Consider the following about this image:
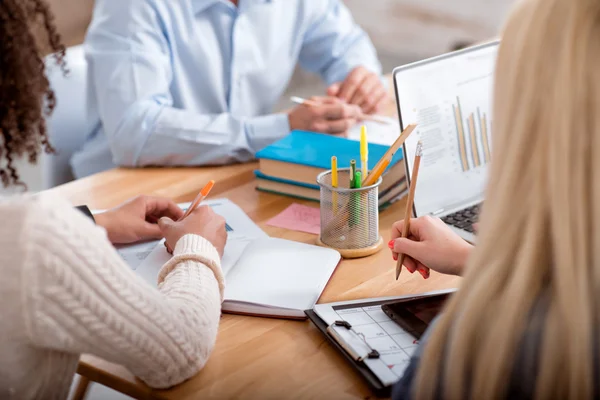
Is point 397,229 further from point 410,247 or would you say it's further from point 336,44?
point 336,44

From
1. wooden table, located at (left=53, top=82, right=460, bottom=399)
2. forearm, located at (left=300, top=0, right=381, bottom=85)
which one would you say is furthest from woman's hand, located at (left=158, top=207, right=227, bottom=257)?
forearm, located at (left=300, top=0, right=381, bottom=85)

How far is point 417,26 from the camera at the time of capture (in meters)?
4.32

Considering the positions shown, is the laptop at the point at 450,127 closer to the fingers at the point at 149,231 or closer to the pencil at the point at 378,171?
the pencil at the point at 378,171

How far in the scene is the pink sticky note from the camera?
1.29 meters

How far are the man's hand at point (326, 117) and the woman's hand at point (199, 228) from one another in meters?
0.48

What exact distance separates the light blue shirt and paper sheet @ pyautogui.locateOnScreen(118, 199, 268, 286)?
30cm

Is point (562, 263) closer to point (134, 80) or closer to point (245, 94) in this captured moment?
point (134, 80)

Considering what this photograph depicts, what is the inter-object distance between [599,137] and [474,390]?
26 centimetres

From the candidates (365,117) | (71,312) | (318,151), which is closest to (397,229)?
(318,151)

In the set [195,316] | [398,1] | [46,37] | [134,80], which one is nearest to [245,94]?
[134,80]

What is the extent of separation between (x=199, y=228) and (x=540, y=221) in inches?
23.9

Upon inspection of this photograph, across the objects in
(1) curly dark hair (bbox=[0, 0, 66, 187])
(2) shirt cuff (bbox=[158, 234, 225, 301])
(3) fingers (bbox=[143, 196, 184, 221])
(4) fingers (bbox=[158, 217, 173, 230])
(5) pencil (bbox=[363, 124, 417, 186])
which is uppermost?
(1) curly dark hair (bbox=[0, 0, 66, 187])

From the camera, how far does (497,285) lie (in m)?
0.67

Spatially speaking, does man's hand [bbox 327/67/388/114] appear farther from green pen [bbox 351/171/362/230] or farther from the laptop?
green pen [bbox 351/171/362/230]
